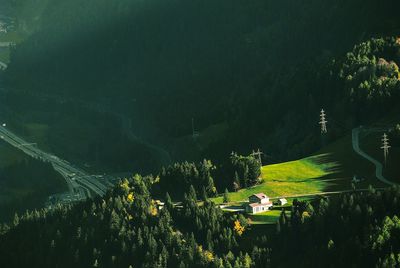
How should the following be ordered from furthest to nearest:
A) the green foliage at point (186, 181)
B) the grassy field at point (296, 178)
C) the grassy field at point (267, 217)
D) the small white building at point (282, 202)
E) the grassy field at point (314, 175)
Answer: the green foliage at point (186, 181) → the grassy field at point (296, 178) → the grassy field at point (314, 175) → the small white building at point (282, 202) → the grassy field at point (267, 217)

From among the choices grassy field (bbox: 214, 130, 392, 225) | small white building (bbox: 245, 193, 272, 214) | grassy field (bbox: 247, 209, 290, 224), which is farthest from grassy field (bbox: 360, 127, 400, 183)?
grassy field (bbox: 247, 209, 290, 224)

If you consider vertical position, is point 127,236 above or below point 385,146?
below

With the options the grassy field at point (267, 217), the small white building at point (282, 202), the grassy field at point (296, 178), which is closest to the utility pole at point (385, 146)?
the grassy field at point (296, 178)

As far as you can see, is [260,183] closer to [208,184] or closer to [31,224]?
[208,184]

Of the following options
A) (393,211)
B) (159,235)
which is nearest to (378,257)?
(393,211)

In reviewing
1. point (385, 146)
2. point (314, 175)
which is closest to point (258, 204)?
point (314, 175)

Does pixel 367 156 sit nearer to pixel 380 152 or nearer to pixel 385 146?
pixel 380 152

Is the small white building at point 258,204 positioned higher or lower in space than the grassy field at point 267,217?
higher

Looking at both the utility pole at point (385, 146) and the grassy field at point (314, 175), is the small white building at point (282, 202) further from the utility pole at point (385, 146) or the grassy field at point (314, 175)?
the utility pole at point (385, 146)
